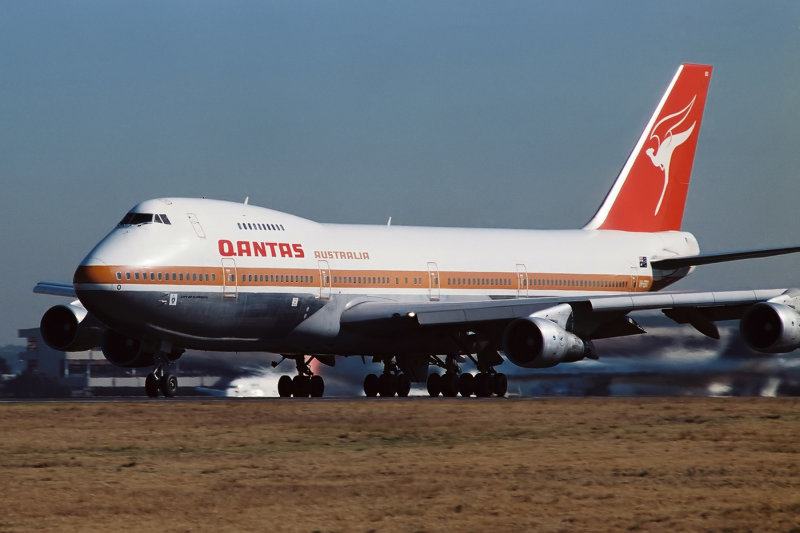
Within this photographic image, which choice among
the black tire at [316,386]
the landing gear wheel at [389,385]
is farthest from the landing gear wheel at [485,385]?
the black tire at [316,386]

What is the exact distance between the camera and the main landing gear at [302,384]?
3716 cm

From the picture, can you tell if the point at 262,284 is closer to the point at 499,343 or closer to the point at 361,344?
the point at 361,344

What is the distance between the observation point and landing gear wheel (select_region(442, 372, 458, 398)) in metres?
36.7

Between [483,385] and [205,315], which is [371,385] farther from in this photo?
[205,315]

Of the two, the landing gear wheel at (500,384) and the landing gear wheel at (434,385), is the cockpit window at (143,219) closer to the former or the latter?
the landing gear wheel at (434,385)

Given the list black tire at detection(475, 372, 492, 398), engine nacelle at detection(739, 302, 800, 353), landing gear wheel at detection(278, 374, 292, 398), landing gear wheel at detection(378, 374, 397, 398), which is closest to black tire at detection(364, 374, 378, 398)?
landing gear wheel at detection(378, 374, 397, 398)

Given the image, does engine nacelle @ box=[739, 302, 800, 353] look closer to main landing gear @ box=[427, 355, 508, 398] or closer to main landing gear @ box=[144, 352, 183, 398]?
main landing gear @ box=[427, 355, 508, 398]

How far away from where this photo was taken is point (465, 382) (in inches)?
1420

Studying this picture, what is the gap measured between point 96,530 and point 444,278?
2305 centimetres

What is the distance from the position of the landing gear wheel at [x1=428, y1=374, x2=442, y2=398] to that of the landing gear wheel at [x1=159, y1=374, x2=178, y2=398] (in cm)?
829

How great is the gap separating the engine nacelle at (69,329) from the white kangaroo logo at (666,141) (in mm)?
19278

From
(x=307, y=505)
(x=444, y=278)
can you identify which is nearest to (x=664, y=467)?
(x=307, y=505)

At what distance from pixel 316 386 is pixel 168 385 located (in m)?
6.41

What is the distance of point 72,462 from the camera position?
768 inches
